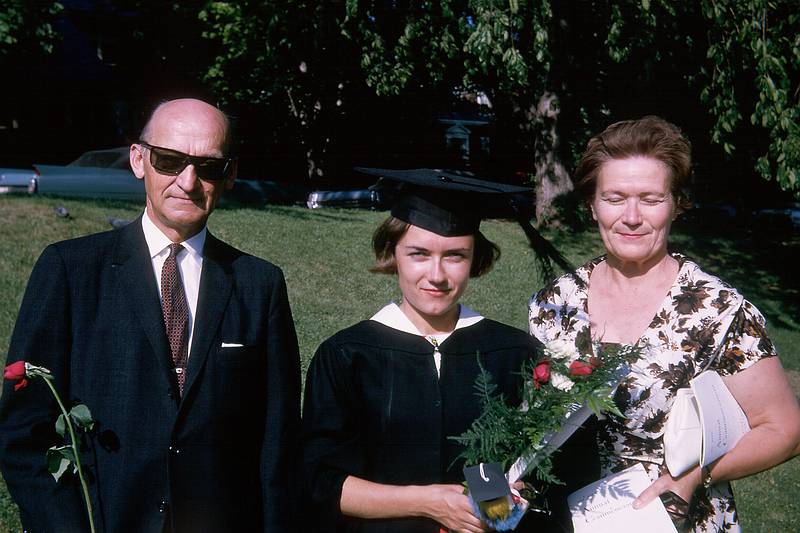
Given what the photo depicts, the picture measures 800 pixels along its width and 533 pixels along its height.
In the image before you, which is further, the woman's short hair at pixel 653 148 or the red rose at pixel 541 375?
the woman's short hair at pixel 653 148

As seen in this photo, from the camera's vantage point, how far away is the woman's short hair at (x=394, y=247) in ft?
8.26

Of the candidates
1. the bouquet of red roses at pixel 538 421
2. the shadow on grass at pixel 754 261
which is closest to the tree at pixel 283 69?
the shadow on grass at pixel 754 261

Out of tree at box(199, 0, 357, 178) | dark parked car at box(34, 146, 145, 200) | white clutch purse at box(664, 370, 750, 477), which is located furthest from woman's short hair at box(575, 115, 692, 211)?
dark parked car at box(34, 146, 145, 200)

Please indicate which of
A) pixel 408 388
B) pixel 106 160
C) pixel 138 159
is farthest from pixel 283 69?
pixel 408 388

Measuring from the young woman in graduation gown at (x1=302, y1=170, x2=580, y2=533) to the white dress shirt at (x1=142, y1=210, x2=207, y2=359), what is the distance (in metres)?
0.47

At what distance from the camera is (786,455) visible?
243 centimetres

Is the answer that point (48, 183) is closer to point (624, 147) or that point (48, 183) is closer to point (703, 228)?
point (624, 147)

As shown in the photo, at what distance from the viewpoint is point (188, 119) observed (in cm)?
246

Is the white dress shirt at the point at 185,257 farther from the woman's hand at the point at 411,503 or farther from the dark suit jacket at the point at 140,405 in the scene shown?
the woman's hand at the point at 411,503

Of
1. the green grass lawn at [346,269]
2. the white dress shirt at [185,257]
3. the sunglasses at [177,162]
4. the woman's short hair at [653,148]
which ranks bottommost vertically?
the green grass lawn at [346,269]

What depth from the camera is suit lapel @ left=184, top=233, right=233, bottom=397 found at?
2.35m

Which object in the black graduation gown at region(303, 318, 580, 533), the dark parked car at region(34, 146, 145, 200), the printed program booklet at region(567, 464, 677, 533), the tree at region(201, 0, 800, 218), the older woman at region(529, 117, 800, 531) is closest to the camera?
the printed program booklet at region(567, 464, 677, 533)

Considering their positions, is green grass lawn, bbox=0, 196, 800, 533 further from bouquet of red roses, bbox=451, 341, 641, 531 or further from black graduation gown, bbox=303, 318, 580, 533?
bouquet of red roses, bbox=451, 341, 641, 531

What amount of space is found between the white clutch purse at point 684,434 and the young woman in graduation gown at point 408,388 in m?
0.47
